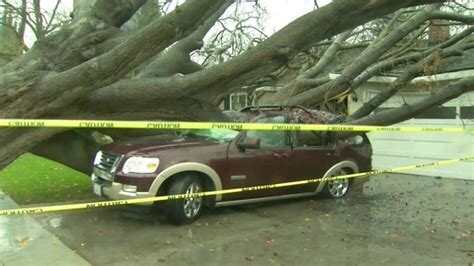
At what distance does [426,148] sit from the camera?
13969mm

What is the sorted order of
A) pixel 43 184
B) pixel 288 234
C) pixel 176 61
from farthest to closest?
1. pixel 43 184
2. pixel 176 61
3. pixel 288 234

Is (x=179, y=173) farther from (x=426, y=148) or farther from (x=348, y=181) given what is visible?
(x=426, y=148)

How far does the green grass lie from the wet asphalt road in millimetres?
1994

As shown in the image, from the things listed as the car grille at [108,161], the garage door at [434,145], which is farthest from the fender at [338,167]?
the garage door at [434,145]

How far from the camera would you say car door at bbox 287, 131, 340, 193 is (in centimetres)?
924

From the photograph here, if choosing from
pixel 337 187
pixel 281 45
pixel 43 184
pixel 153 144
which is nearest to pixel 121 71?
pixel 153 144

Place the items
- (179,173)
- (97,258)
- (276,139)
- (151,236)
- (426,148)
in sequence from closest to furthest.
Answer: (97,258) → (151,236) → (179,173) → (276,139) → (426,148)

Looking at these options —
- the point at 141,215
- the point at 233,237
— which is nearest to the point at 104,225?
the point at 141,215

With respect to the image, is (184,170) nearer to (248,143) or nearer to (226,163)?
(226,163)

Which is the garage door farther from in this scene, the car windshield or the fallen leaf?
the fallen leaf

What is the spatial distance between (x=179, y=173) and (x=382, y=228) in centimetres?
316

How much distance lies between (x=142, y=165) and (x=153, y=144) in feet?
1.97

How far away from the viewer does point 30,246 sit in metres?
6.71

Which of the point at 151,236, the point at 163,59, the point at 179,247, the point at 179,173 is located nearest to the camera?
the point at 179,247
